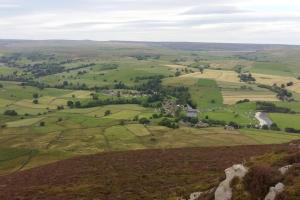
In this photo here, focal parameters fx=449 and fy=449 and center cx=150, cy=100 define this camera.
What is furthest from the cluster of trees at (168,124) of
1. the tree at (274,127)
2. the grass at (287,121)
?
the grass at (287,121)

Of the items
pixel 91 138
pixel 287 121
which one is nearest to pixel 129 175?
pixel 91 138

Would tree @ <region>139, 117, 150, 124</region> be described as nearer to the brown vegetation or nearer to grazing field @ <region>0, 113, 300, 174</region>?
grazing field @ <region>0, 113, 300, 174</region>

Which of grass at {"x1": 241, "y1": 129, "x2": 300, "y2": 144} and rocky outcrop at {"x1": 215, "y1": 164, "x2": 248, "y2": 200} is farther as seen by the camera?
grass at {"x1": 241, "y1": 129, "x2": 300, "y2": 144}

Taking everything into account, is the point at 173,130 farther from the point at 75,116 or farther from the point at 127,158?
the point at 127,158

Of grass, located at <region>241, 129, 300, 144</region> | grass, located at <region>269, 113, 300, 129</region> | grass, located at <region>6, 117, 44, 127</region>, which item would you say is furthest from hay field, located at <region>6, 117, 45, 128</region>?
grass, located at <region>269, 113, 300, 129</region>

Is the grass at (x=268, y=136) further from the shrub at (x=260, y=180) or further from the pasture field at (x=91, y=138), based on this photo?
the shrub at (x=260, y=180)

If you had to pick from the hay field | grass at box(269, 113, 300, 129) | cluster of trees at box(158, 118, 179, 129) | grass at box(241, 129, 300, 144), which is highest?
grass at box(241, 129, 300, 144)

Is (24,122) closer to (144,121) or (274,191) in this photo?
(144,121)

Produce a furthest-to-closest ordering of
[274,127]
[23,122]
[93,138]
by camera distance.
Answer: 1. [23,122]
2. [274,127]
3. [93,138]

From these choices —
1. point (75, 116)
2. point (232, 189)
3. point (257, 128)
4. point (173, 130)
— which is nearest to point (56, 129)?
point (75, 116)

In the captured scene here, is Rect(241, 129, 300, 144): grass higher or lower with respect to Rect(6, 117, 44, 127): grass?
higher
